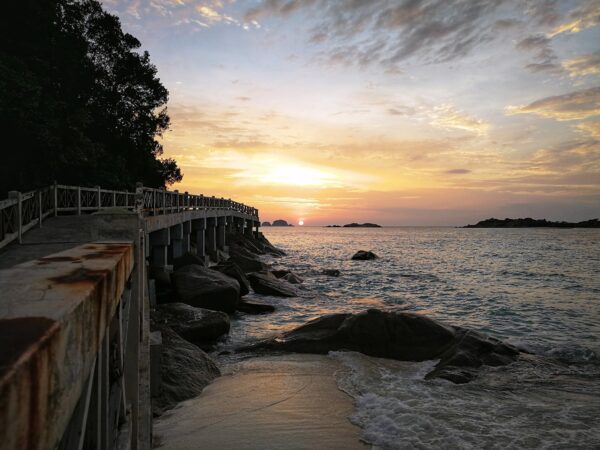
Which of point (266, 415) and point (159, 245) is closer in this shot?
point (266, 415)

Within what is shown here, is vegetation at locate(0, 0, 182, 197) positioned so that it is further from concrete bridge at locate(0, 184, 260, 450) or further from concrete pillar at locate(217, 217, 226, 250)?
concrete bridge at locate(0, 184, 260, 450)

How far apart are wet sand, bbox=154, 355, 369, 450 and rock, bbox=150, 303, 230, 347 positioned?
8.28 ft

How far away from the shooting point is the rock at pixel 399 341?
1119 centimetres

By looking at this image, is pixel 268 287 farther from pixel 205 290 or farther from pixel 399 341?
pixel 399 341

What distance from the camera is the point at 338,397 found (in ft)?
28.5

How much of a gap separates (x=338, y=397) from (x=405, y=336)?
11.9ft

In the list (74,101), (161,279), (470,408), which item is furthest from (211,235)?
(470,408)

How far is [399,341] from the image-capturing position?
1158cm

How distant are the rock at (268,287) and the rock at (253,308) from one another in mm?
3545

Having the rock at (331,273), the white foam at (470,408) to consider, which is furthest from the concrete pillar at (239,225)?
the white foam at (470,408)

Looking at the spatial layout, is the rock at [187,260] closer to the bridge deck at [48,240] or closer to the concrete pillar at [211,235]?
the bridge deck at [48,240]

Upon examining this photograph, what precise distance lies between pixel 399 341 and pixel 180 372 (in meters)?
5.68

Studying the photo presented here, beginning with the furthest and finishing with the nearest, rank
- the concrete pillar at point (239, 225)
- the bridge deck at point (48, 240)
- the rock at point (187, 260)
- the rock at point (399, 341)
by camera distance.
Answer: the concrete pillar at point (239, 225) < the rock at point (187, 260) < the rock at point (399, 341) < the bridge deck at point (48, 240)

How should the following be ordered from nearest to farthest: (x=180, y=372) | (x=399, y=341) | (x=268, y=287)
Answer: (x=180, y=372)
(x=399, y=341)
(x=268, y=287)
